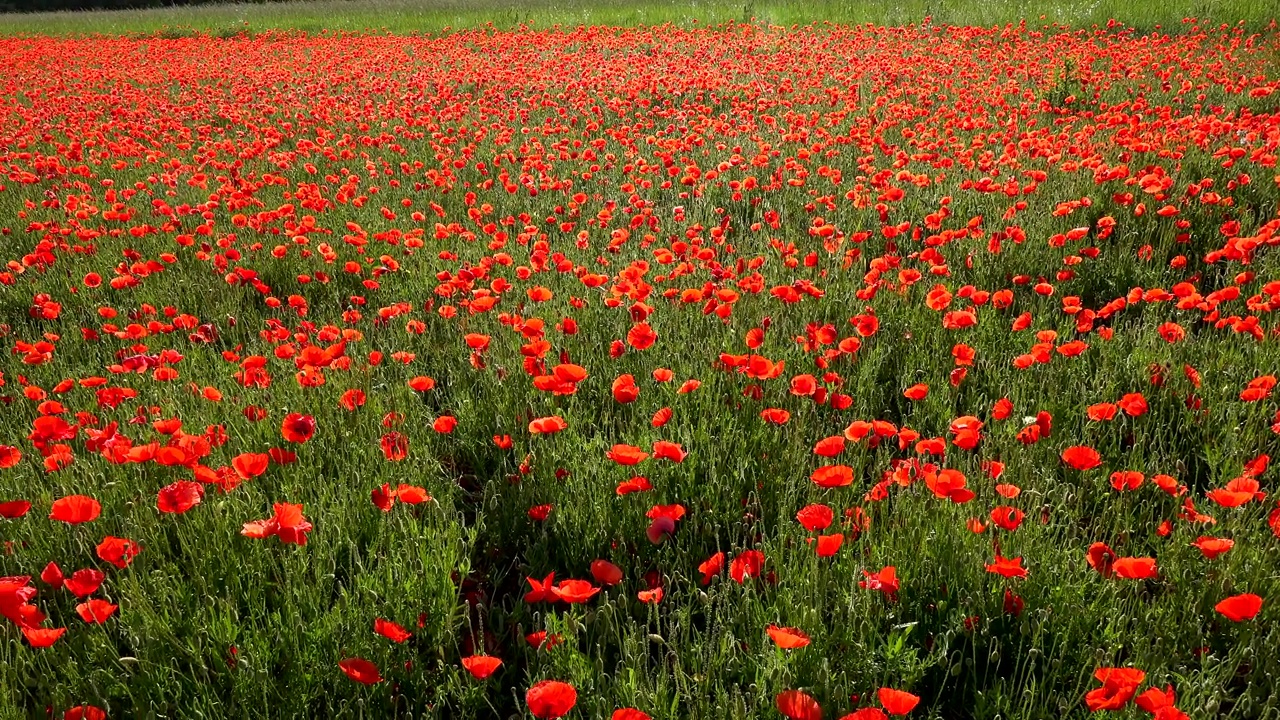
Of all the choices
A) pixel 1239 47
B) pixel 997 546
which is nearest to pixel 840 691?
pixel 997 546

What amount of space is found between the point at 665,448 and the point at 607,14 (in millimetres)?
17592

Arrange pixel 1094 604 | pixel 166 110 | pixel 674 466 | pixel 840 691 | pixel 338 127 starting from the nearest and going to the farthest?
pixel 840 691, pixel 1094 604, pixel 674 466, pixel 338 127, pixel 166 110

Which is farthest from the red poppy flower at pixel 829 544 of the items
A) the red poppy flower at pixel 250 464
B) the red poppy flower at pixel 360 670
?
the red poppy flower at pixel 250 464

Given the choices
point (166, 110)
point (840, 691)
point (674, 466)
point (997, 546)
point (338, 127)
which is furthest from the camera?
point (166, 110)

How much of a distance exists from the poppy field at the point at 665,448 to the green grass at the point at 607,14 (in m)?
7.65

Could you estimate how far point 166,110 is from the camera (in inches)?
372

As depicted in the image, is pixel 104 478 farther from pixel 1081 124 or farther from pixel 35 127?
pixel 35 127

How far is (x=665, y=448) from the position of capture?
214 centimetres

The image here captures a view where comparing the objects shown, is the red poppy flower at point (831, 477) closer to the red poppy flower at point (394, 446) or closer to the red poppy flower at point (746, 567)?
the red poppy flower at point (746, 567)

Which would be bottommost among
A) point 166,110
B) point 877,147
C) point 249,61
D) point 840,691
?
point 840,691

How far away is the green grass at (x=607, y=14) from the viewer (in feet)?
39.0

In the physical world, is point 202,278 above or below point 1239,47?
below

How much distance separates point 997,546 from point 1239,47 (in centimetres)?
1041

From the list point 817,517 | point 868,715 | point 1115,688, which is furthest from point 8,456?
point 1115,688
